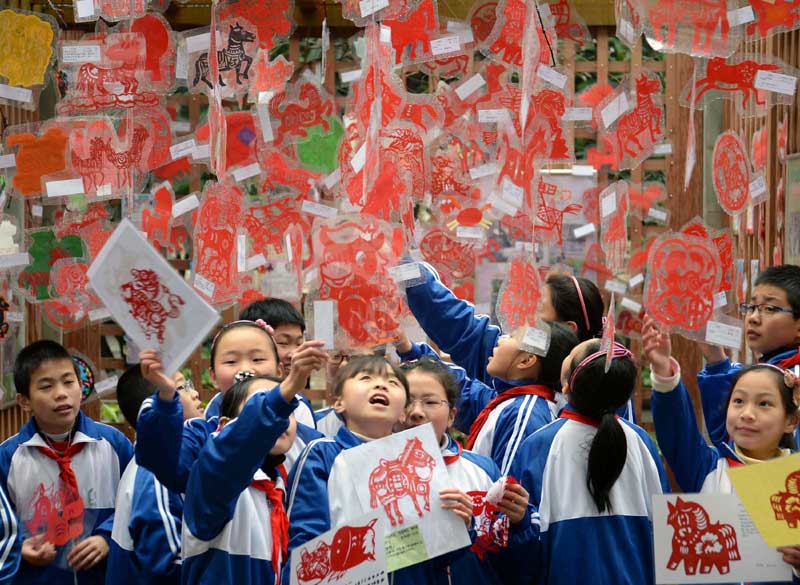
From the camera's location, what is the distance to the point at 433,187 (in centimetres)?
454

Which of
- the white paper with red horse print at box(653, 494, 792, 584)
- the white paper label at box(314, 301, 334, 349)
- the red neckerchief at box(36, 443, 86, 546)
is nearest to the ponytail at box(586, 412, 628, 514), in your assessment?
the white paper with red horse print at box(653, 494, 792, 584)

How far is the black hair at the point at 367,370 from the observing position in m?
2.91

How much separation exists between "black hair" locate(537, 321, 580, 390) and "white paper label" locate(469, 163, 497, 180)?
1119 mm

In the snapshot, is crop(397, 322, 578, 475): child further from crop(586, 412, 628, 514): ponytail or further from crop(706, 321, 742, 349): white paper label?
crop(706, 321, 742, 349): white paper label

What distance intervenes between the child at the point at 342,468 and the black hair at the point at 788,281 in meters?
1.37

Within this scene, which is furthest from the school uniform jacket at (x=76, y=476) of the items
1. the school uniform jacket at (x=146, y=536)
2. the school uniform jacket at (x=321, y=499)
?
the school uniform jacket at (x=321, y=499)

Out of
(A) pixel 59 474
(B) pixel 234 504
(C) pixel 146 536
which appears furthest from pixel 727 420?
(A) pixel 59 474

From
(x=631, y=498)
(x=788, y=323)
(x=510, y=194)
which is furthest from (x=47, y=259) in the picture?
(x=788, y=323)

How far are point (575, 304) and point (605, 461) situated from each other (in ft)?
3.19

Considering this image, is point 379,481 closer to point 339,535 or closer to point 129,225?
point 339,535

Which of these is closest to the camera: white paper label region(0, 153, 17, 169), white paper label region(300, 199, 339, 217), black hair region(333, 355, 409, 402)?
black hair region(333, 355, 409, 402)

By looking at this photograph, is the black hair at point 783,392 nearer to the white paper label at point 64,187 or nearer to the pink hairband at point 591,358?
the pink hairband at point 591,358

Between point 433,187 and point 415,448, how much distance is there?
1.95 meters

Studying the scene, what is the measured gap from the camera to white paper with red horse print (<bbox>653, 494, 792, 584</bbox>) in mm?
2631
